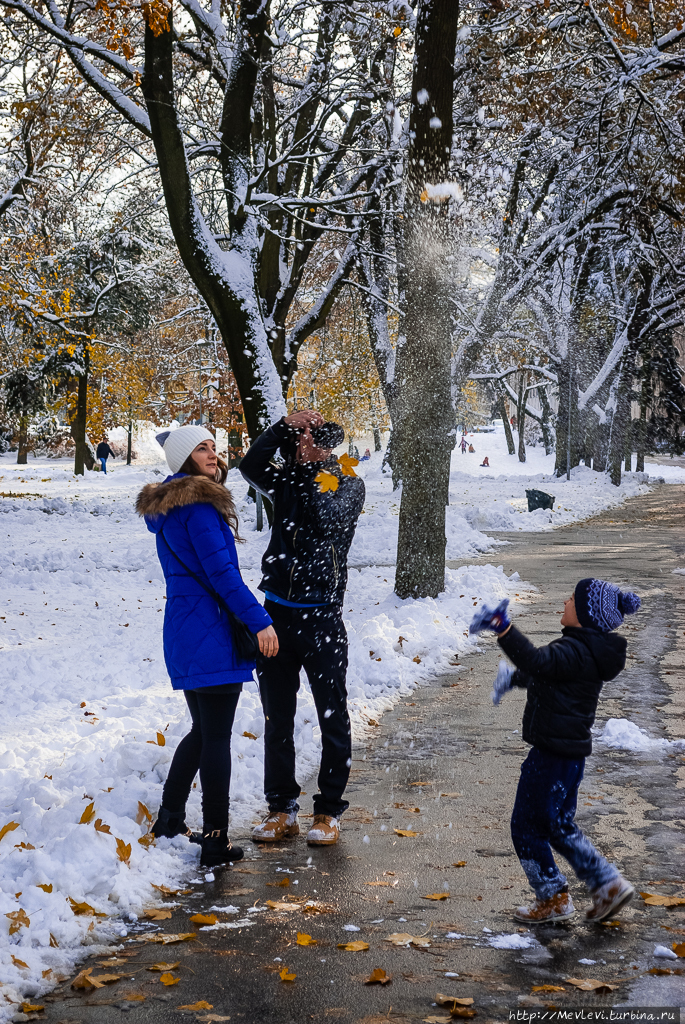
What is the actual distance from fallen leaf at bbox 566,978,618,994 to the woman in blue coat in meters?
1.68

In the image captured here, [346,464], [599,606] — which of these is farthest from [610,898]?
[346,464]

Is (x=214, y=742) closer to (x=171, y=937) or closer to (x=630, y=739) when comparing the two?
(x=171, y=937)

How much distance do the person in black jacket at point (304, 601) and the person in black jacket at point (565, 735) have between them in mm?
1188

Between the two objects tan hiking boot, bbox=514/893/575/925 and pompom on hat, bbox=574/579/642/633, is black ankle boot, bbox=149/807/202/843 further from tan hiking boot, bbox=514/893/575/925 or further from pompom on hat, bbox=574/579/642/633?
pompom on hat, bbox=574/579/642/633

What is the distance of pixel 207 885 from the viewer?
4098mm

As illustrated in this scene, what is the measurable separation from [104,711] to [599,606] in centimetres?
384

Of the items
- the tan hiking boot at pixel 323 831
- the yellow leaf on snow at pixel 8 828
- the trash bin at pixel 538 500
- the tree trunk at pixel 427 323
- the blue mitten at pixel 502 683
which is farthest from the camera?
the trash bin at pixel 538 500

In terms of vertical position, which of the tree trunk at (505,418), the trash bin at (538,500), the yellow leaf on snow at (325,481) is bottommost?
the trash bin at (538,500)

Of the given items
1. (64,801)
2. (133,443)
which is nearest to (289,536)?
(64,801)

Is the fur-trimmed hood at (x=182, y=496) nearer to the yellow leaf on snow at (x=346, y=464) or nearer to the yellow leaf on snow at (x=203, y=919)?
the yellow leaf on snow at (x=346, y=464)

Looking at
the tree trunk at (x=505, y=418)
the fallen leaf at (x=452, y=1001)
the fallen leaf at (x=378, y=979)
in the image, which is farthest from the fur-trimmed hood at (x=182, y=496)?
the tree trunk at (x=505, y=418)

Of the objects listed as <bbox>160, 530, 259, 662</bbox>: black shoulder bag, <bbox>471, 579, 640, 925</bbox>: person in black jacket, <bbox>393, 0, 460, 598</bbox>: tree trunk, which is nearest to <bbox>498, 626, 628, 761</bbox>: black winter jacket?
<bbox>471, 579, 640, 925</bbox>: person in black jacket

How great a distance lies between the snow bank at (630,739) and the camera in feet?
19.7

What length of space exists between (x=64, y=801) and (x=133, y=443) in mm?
56668
